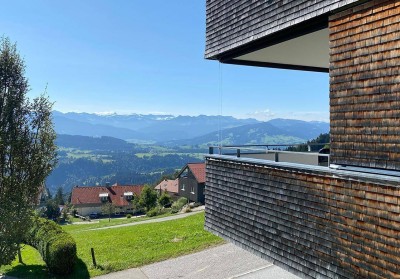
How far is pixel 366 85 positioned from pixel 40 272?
62.5 feet

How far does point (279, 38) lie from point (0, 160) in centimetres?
1630

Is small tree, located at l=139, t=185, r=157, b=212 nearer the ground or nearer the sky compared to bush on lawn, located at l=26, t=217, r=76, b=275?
nearer the ground

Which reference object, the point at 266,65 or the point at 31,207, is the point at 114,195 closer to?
the point at 31,207

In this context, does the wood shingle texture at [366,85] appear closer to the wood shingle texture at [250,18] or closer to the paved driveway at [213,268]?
Answer: the wood shingle texture at [250,18]

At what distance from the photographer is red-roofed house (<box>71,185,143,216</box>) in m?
93.4

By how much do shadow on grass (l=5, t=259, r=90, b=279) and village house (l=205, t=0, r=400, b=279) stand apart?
12.2 m

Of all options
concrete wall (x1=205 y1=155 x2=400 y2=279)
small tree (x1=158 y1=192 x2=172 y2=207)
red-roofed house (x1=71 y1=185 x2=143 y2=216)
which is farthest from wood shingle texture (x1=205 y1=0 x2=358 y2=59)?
red-roofed house (x1=71 y1=185 x2=143 y2=216)

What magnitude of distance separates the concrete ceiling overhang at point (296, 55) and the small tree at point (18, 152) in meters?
13.3

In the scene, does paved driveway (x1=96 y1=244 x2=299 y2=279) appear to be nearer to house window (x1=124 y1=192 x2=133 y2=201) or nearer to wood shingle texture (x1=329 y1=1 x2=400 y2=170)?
wood shingle texture (x1=329 y1=1 x2=400 y2=170)

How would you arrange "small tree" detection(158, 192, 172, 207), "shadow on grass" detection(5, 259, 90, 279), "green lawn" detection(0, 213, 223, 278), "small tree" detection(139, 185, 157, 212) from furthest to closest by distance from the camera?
1. "small tree" detection(139, 185, 157, 212)
2. "small tree" detection(158, 192, 172, 207)
3. "green lawn" detection(0, 213, 223, 278)
4. "shadow on grass" detection(5, 259, 90, 279)

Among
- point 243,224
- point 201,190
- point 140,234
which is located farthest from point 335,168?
point 201,190

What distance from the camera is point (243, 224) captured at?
8953mm

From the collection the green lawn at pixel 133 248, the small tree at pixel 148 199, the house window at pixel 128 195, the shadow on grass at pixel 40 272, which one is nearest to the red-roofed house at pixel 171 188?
the house window at pixel 128 195

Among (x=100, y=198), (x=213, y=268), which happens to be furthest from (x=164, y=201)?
(x=213, y=268)
